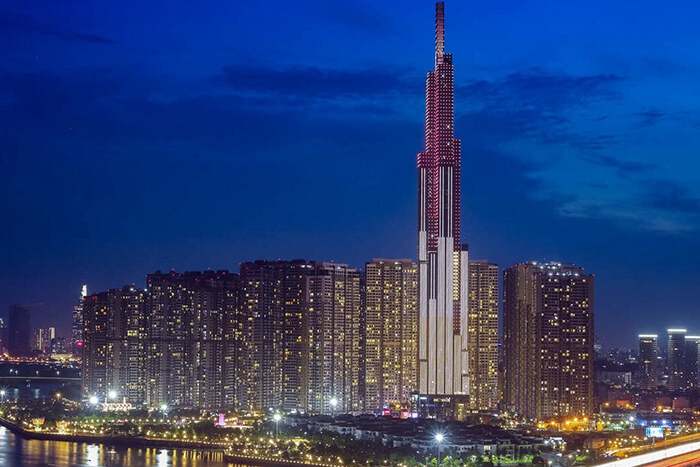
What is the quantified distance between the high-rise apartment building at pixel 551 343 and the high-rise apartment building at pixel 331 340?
10.4 ft

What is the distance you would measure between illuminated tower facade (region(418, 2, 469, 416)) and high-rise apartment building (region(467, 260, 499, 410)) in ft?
2.50

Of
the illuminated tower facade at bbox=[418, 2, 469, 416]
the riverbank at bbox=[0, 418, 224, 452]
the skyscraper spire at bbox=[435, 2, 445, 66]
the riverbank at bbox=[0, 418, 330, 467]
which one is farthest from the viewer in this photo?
the illuminated tower facade at bbox=[418, 2, 469, 416]

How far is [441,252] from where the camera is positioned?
24.2 metres

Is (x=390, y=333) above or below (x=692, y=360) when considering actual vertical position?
above

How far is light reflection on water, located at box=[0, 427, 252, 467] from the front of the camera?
19.5 meters

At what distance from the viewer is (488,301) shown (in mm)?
25922

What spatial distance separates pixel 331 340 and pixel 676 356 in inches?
609

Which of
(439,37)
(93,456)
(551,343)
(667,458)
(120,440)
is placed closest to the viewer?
(667,458)

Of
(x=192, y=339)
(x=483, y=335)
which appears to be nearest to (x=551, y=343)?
(x=483, y=335)

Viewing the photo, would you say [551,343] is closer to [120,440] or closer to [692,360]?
[120,440]

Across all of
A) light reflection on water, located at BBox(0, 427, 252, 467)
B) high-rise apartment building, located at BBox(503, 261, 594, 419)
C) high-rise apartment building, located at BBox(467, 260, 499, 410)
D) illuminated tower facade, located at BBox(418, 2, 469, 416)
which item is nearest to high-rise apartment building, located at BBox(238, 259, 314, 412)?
illuminated tower facade, located at BBox(418, 2, 469, 416)

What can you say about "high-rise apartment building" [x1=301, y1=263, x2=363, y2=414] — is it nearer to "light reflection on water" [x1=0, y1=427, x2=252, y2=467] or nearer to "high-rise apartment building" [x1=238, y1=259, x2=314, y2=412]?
"high-rise apartment building" [x1=238, y1=259, x2=314, y2=412]

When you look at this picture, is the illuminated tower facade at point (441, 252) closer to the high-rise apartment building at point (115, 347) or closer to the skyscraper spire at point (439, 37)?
the skyscraper spire at point (439, 37)

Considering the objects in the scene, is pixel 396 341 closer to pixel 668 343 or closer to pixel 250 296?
pixel 250 296
